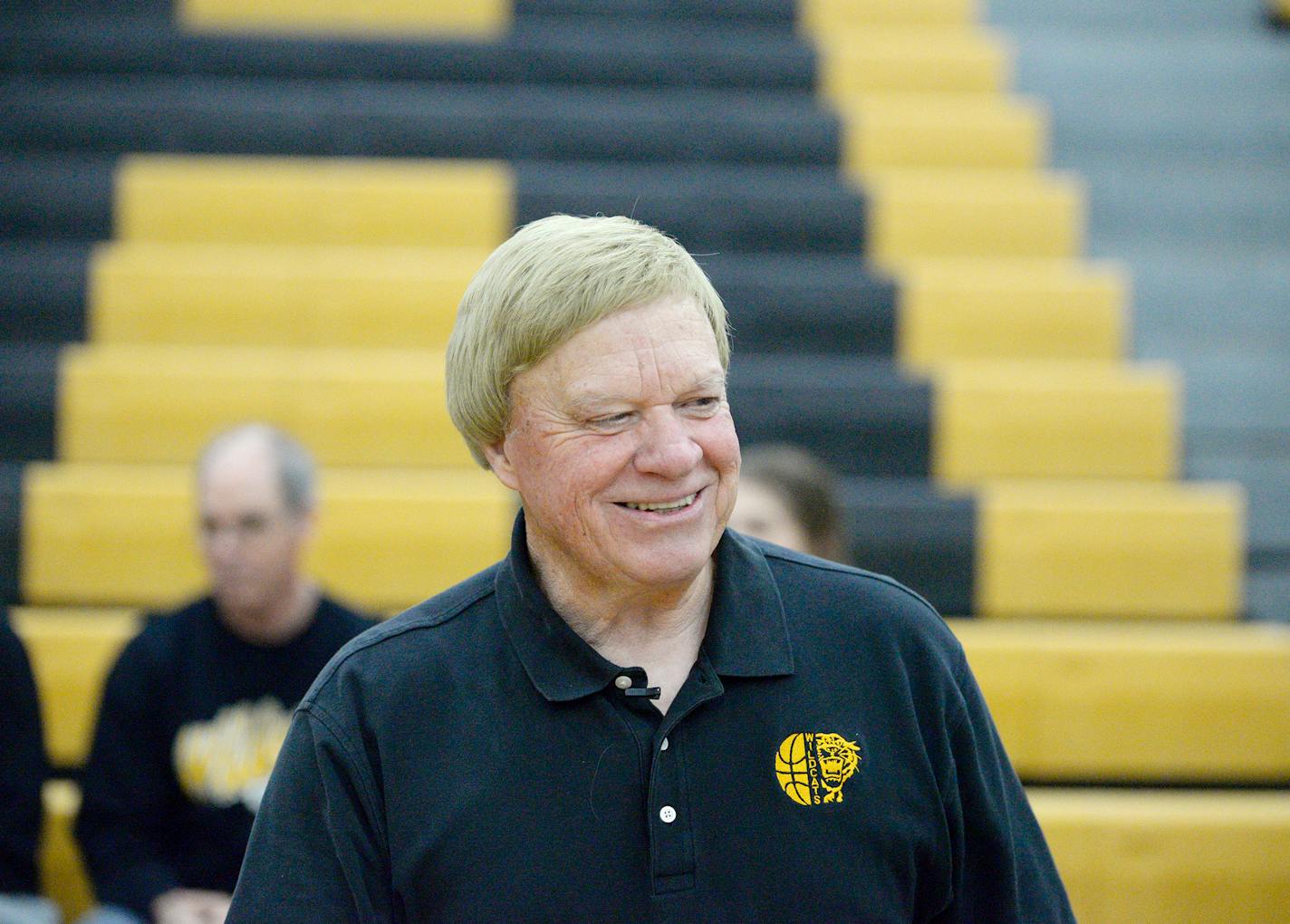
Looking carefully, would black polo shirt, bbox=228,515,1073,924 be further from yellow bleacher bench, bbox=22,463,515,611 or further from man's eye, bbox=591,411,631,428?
yellow bleacher bench, bbox=22,463,515,611

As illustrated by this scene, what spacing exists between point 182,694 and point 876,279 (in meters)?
2.08

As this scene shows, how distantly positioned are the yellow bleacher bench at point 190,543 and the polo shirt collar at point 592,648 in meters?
1.95

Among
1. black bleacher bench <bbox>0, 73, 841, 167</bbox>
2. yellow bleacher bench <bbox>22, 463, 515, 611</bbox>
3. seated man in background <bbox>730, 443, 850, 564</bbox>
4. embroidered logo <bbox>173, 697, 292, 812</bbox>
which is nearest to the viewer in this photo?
embroidered logo <bbox>173, 697, 292, 812</bbox>

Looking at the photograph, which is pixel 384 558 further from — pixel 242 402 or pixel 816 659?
pixel 816 659

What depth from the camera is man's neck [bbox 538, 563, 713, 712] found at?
47.4 inches

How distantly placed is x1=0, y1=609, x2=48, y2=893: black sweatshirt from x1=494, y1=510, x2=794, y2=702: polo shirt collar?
1633 mm

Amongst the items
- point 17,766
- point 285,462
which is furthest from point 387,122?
point 17,766

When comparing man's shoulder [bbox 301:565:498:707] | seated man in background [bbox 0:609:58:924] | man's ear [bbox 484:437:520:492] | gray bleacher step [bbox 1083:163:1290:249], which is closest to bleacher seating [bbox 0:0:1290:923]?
gray bleacher step [bbox 1083:163:1290:249]

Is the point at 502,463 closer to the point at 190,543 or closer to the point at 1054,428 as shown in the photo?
the point at 190,543

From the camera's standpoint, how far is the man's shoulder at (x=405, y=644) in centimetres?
117

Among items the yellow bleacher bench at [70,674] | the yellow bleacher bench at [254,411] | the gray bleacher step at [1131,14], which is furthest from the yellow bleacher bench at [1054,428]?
the yellow bleacher bench at [70,674]

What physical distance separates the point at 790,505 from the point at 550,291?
5.12ft

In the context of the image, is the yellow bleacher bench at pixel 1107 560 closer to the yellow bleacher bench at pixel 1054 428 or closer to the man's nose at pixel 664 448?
the yellow bleacher bench at pixel 1054 428

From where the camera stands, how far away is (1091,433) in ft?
11.4
